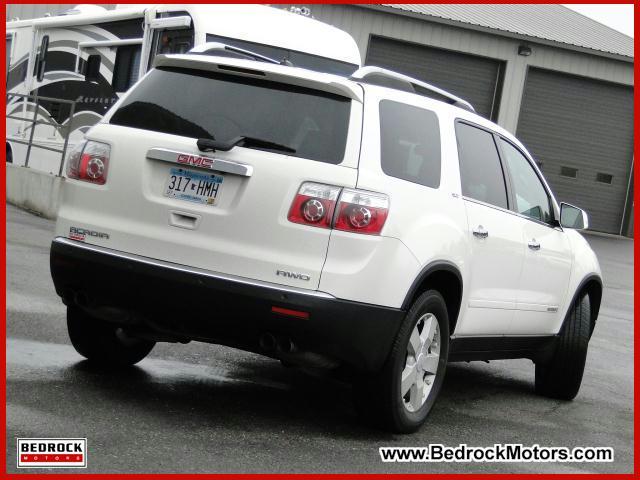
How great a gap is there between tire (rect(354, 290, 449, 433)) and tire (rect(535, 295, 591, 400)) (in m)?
1.95

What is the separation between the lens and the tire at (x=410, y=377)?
19.2 ft

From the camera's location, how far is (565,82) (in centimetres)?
3030

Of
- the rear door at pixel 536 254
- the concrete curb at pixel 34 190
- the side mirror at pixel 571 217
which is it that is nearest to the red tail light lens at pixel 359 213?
the rear door at pixel 536 254

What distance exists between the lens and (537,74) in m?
30.0

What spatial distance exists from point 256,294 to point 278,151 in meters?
0.71

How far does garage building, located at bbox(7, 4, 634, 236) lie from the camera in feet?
93.6

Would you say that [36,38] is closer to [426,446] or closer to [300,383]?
[300,383]

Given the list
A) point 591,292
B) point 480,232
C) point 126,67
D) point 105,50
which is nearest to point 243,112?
point 480,232

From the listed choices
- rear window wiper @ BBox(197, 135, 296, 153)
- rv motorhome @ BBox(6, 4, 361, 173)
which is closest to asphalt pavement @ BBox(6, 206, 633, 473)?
rear window wiper @ BBox(197, 135, 296, 153)

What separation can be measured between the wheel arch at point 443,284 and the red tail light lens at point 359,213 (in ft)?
1.37

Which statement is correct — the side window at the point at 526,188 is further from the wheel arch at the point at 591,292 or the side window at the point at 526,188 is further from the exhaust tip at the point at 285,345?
the exhaust tip at the point at 285,345

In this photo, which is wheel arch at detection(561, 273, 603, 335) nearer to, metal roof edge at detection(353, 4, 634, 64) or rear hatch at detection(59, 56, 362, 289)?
rear hatch at detection(59, 56, 362, 289)

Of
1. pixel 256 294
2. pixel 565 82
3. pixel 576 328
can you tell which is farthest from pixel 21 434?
pixel 565 82

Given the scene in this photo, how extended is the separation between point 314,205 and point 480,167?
163 cm
